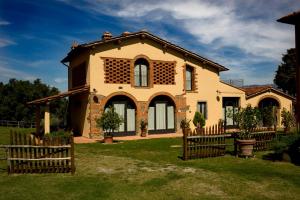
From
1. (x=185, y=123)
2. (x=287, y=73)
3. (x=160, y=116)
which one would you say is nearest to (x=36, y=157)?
(x=160, y=116)

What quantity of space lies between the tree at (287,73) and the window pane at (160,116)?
138 ft

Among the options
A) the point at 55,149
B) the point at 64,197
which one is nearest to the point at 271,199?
the point at 64,197

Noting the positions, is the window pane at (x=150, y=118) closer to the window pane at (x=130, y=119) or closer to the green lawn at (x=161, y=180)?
the window pane at (x=130, y=119)

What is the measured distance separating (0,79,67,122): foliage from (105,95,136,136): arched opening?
1167 inches

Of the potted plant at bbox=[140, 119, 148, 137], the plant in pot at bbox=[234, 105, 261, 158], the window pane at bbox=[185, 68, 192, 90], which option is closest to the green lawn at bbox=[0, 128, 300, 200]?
the plant in pot at bbox=[234, 105, 261, 158]

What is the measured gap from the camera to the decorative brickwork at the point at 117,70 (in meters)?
23.7

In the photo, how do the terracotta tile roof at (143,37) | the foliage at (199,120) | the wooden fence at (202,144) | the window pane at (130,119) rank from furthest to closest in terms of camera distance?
the foliage at (199,120) → the window pane at (130,119) → the terracotta tile roof at (143,37) → the wooden fence at (202,144)

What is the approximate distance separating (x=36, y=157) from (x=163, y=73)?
16.0 m

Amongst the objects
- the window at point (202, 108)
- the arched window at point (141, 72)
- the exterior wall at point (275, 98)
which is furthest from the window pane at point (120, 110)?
the exterior wall at point (275, 98)

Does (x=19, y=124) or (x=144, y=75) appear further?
(x=19, y=124)

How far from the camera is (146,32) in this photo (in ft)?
81.9

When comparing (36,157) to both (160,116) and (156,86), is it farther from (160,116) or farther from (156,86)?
(160,116)

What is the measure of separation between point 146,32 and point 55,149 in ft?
50.5

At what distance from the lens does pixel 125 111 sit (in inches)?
966
